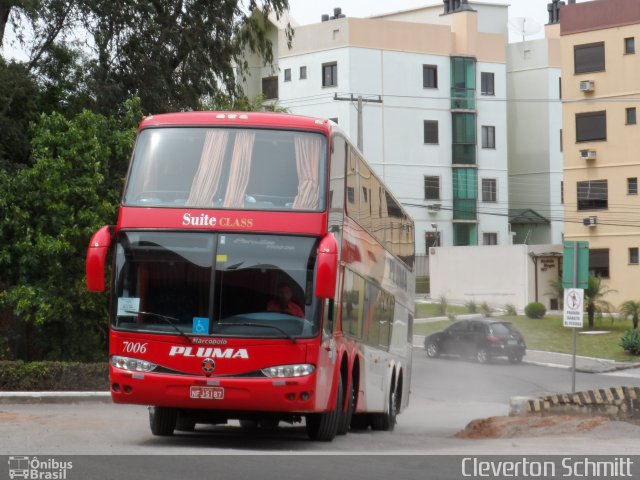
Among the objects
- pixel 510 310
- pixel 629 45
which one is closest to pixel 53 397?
pixel 510 310

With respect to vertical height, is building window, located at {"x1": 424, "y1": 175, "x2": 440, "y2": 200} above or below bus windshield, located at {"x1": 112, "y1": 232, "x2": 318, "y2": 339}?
above

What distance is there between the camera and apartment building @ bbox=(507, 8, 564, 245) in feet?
242

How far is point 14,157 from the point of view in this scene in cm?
2892

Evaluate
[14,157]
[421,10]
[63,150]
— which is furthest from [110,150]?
[421,10]

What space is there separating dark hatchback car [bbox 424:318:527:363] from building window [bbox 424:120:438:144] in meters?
26.7

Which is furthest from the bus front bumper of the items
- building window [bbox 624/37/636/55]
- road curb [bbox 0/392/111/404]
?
building window [bbox 624/37/636/55]

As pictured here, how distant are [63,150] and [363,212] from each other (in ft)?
35.6

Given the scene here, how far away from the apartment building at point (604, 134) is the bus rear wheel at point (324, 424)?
42.7 m

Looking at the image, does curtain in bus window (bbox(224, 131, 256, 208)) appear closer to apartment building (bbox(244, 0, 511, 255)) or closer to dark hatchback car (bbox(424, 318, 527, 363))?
dark hatchback car (bbox(424, 318, 527, 363))

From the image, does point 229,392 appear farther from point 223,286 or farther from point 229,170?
point 229,170

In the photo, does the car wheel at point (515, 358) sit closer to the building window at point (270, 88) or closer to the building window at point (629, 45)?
the building window at point (629, 45)

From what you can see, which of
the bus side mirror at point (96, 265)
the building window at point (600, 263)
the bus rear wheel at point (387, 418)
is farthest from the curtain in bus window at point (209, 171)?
the building window at point (600, 263)

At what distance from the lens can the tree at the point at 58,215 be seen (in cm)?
2603

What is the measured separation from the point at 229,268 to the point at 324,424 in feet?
8.19
